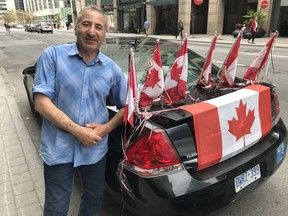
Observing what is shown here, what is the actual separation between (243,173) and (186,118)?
672mm

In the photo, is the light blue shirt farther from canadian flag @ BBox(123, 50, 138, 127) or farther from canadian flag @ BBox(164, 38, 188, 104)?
canadian flag @ BBox(164, 38, 188, 104)

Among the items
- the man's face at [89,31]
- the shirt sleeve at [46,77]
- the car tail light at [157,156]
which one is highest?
the man's face at [89,31]

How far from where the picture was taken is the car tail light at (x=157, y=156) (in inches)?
77.3

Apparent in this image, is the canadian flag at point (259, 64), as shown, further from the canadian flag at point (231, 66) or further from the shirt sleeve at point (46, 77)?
the shirt sleeve at point (46, 77)

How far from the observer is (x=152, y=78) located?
89.1 inches

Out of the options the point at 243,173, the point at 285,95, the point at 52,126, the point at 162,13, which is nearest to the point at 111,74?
the point at 52,126

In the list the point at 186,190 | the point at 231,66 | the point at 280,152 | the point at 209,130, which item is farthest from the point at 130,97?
the point at 280,152

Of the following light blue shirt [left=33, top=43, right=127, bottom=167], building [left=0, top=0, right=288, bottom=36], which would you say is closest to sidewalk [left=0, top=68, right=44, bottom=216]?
light blue shirt [left=33, top=43, right=127, bottom=167]

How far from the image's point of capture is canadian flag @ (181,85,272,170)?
2.05 metres

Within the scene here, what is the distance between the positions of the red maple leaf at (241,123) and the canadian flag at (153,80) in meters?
0.62

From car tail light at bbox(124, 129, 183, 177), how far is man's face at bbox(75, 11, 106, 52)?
2.32 ft

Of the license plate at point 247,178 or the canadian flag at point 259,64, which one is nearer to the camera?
the license plate at point 247,178

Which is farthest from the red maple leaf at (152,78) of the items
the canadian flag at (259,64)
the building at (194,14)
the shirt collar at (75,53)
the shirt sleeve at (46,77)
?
the building at (194,14)

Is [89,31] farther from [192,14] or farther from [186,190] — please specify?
[192,14]
